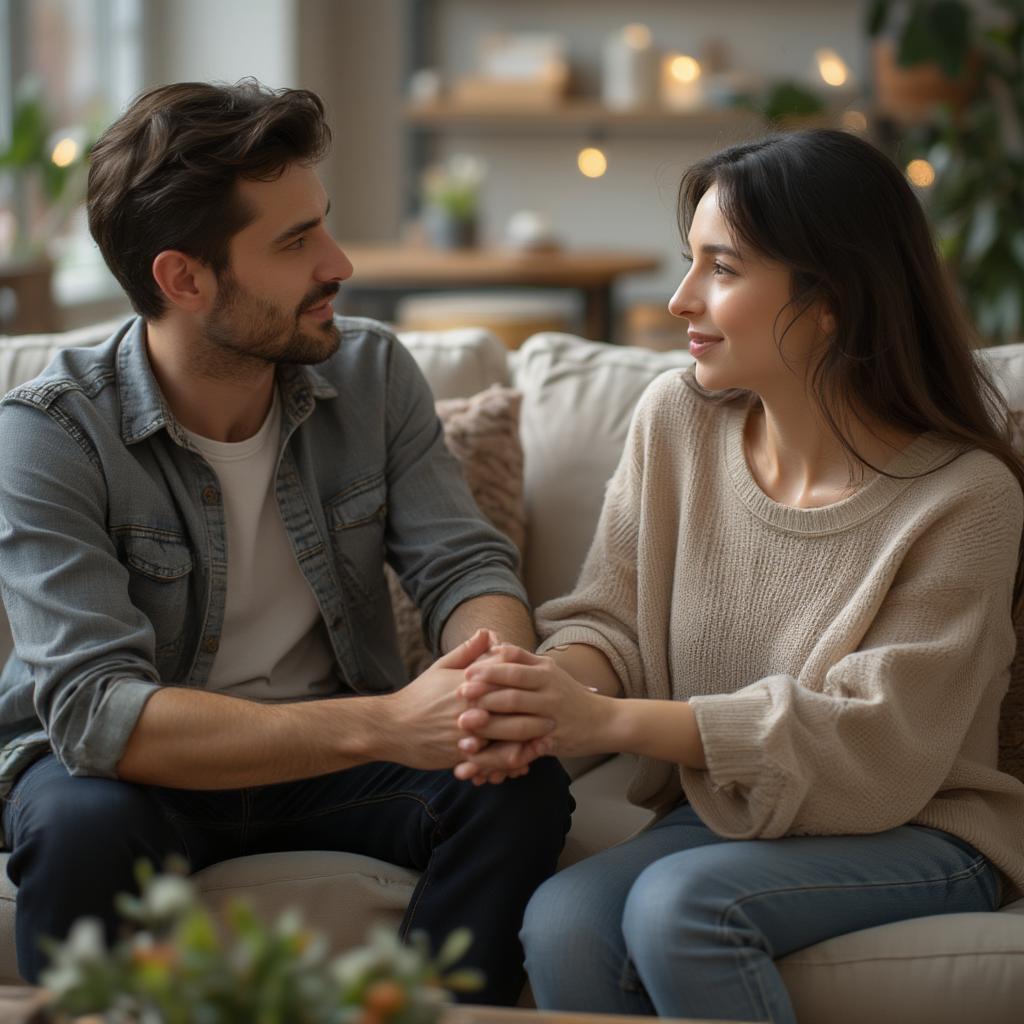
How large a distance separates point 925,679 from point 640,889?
1.22ft

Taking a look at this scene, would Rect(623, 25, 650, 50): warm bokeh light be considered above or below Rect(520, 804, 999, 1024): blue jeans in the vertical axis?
above

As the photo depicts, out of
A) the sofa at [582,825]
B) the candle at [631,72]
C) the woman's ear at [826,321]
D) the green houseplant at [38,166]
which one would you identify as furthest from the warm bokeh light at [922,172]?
the woman's ear at [826,321]

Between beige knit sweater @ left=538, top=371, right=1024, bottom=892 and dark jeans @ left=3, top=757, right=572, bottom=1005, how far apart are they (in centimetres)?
20

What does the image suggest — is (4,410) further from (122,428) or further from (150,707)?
(150,707)

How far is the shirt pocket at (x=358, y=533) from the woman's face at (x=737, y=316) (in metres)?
0.47

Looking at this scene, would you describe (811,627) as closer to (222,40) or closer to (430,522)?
(430,522)

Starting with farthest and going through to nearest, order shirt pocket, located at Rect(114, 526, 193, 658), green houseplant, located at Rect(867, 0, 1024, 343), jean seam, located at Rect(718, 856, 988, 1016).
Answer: green houseplant, located at Rect(867, 0, 1024, 343), shirt pocket, located at Rect(114, 526, 193, 658), jean seam, located at Rect(718, 856, 988, 1016)

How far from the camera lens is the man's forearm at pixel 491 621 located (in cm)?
178

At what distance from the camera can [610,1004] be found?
1473 mm

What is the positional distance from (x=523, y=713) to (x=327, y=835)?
1.13ft

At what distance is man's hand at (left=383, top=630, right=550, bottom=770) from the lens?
1.57 m

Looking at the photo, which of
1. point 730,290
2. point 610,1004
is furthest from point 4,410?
point 610,1004

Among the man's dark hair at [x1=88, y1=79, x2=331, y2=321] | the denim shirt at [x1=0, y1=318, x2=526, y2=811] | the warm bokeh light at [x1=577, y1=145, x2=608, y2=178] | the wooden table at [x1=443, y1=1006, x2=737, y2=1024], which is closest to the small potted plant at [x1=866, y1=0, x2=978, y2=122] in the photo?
the warm bokeh light at [x1=577, y1=145, x2=608, y2=178]

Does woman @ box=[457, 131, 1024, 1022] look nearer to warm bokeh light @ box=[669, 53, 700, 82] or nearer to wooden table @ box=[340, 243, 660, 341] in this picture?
wooden table @ box=[340, 243, 660, 341]
